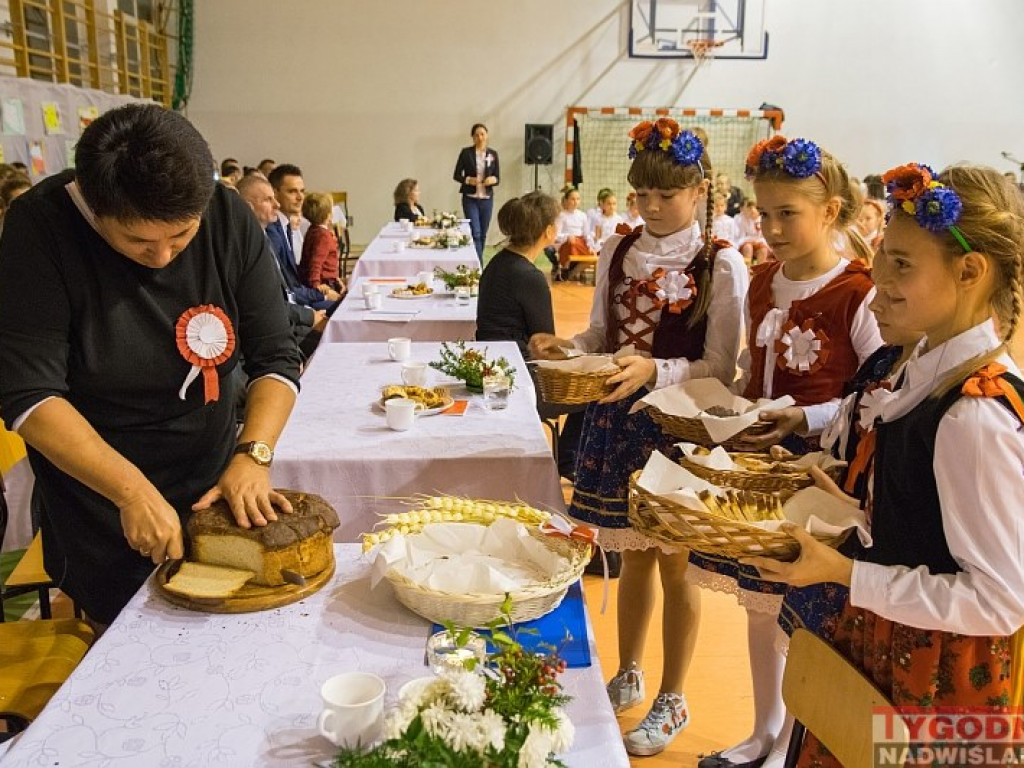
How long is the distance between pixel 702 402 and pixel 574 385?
30 cm

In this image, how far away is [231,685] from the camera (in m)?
1.16

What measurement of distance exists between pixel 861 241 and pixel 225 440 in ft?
5.08

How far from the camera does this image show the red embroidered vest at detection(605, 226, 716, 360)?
85.7 inches

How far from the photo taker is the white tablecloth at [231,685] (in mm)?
1034

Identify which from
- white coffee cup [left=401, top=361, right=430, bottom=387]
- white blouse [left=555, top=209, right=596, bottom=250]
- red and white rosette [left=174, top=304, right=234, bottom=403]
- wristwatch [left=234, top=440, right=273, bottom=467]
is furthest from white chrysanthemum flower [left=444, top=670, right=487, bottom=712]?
white blouse [left=555, top=209, right=596, bottom=250]

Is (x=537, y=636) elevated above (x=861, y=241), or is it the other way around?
(x=861, y=241)

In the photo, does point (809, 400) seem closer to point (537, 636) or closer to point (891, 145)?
point (537, 636)

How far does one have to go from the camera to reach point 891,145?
12.3 m

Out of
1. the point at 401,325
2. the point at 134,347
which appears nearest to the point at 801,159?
the point at 134,347

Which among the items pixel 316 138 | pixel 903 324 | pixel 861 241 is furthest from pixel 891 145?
pixel 903 324

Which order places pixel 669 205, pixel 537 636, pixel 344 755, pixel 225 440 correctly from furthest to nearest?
pixel 669 205 < pixel 225 440 < pixel 537 636 < pixel 344 755

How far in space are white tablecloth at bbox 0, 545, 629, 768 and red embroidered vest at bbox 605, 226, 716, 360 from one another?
109 cm

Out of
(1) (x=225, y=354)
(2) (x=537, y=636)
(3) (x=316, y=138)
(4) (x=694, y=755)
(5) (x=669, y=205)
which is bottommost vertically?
(4) (x=694, y=755)

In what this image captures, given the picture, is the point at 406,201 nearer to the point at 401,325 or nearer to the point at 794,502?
the point at 401,325
